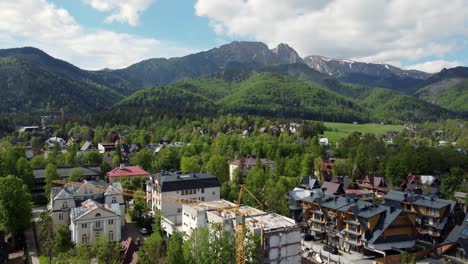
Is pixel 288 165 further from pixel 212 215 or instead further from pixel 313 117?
pixel 313 117

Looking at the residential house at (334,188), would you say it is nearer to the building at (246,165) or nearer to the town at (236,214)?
the town at (236,214)

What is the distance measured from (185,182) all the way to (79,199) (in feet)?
38.1

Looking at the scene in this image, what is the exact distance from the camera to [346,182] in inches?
2473

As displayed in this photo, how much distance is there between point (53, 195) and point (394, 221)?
3427 cm

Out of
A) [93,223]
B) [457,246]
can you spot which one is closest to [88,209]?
[93,223]

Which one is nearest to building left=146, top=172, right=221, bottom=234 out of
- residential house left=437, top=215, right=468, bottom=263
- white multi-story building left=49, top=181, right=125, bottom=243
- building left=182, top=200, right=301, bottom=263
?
white multi-story building left=49, top=181, right=125, bottom=243

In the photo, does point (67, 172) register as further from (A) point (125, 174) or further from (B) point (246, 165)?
(B) point (246, 165)

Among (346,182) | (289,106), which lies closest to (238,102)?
(289,106)

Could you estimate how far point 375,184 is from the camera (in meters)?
63.5

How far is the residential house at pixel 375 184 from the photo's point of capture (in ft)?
204

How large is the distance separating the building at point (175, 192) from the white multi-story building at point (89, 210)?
171 inches

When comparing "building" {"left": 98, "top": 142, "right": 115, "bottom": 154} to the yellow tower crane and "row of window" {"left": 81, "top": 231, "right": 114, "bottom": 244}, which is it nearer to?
the yellow tower crane

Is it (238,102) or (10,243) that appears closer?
(10,243)

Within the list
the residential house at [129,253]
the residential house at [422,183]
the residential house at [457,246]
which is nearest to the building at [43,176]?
the residential house at [129,253]
